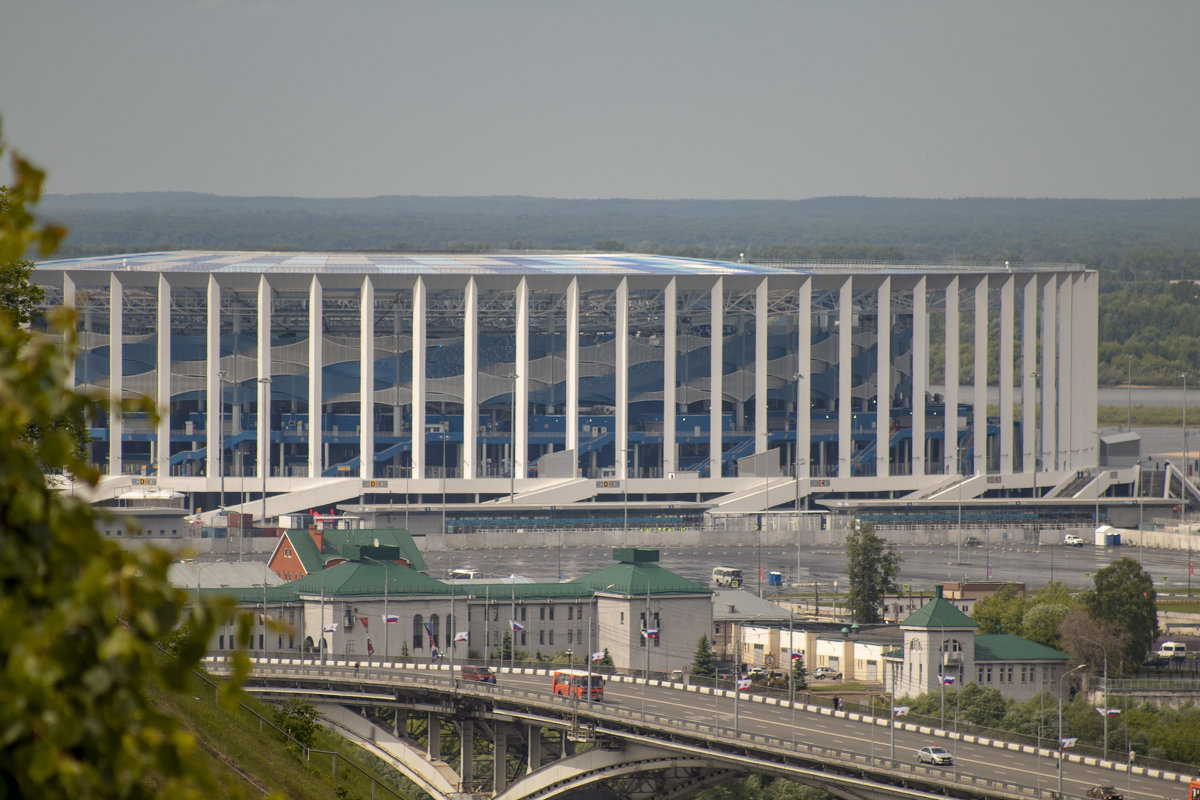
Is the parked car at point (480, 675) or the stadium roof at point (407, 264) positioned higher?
the stadium roof at point (407, 264)

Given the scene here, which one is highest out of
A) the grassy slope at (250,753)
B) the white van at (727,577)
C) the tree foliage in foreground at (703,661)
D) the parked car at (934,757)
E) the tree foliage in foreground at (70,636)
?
the tree foliage in foreground at (70,636)

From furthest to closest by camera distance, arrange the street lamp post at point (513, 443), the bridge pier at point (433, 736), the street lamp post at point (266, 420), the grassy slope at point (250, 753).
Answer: the street lamp post at point (513, 443), the street lamp post at point (266, 420), the bridge pier at point (433, 736), the grassy slope at point (250, 753)

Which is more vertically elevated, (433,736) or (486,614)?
(486,614)

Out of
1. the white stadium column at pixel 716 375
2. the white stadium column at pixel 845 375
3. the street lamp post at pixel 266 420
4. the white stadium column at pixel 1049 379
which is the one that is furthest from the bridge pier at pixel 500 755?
the white stadium column at pixel 1049 379

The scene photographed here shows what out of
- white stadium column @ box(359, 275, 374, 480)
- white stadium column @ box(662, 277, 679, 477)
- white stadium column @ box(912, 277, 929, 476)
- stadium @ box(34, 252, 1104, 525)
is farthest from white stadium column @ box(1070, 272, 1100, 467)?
white stadium column @ box(359, 275, 374, 480)

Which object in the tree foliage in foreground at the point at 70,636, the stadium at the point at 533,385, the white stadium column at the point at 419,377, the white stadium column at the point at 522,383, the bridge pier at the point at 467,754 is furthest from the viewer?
the white stadium column at the point at 522,383

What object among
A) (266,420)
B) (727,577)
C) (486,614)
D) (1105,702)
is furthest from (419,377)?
(1105,702)

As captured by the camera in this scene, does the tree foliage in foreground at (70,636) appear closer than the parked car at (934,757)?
Yes

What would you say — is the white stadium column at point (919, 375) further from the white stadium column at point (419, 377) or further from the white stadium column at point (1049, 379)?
the white stadium column at point (419, 377)

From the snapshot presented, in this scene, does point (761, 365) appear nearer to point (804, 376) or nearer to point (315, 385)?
point (804, 376)
